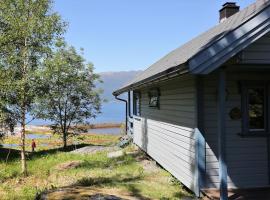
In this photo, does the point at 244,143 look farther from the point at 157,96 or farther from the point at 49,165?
the point at 49,165

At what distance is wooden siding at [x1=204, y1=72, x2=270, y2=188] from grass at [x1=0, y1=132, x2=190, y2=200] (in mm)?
1177

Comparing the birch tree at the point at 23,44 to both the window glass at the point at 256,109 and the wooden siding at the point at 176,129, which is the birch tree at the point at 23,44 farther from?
the window glass at the point at 256,109

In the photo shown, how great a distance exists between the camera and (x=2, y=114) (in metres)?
14.2

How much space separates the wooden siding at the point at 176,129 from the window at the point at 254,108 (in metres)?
1.24

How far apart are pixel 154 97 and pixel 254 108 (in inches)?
195

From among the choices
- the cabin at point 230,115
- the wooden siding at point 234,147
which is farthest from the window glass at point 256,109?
the wooden siding at point 234,147

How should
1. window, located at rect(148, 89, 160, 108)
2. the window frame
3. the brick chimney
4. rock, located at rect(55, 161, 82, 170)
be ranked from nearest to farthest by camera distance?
the window frame → window, located at rect(148, 89, 160, 108) → the brick chimney → rock, located at rect(55, 161, 82, 170)

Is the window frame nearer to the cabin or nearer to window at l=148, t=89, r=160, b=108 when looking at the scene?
the cabin

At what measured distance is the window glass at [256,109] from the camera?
877 centimetres

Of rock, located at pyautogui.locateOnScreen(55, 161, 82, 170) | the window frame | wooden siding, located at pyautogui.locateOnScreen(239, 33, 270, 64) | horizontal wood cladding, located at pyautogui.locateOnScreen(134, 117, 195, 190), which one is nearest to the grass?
rock, located at pyautogui.locateOnScreen(55, 161, 82, 170)

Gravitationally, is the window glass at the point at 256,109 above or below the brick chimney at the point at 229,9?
below

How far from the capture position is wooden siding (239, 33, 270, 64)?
7.41 meters

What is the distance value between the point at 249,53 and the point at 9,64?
9855 mm

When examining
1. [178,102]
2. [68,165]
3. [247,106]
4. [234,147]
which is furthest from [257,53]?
[68,165]
